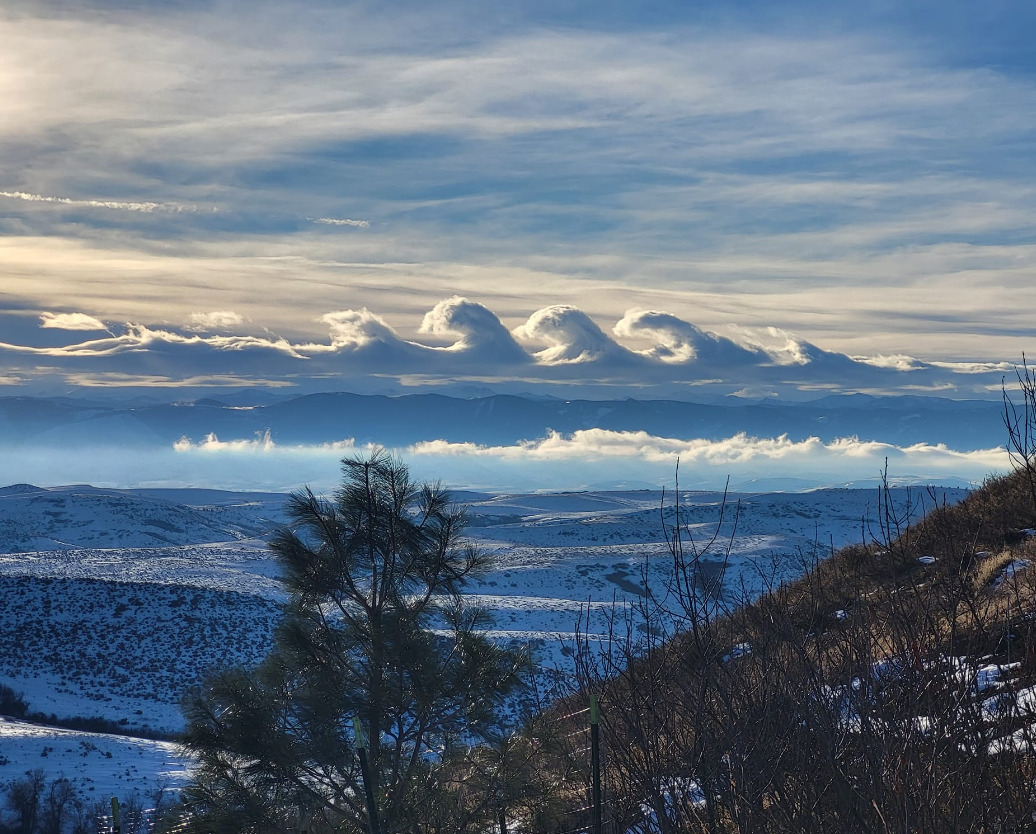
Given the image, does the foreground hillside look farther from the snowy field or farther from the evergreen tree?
the evergreen tree

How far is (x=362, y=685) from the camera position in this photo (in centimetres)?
1333

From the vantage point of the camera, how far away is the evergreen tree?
12773 millimetres

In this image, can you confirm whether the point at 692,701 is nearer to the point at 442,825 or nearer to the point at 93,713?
the point at 442,825

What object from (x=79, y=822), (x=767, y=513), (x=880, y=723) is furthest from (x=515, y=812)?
(x=767, y=513)

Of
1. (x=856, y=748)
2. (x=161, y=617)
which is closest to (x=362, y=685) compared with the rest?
(x=856, y=748)

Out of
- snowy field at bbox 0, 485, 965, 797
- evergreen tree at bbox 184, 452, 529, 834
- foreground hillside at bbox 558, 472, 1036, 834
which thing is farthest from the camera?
snowy field at bbox 0, 485, 965, 797

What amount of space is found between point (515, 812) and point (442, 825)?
138 centimetres

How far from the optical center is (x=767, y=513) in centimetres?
17700

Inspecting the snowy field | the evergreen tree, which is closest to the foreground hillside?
the snowy field

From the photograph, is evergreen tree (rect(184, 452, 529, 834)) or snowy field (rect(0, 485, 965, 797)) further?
snowy field (rect(0, 485, 965, 797))

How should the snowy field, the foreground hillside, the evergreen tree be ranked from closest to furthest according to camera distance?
the foreground hillside < the evergreen tree < the snowy field

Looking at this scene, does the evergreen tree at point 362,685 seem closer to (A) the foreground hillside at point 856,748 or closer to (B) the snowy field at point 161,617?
(B) the snowy field at point 161,617

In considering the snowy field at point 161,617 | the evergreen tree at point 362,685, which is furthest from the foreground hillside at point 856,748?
the evergreen tree at point 362,685

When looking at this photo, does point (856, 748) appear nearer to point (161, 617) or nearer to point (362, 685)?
point (362, 685)
